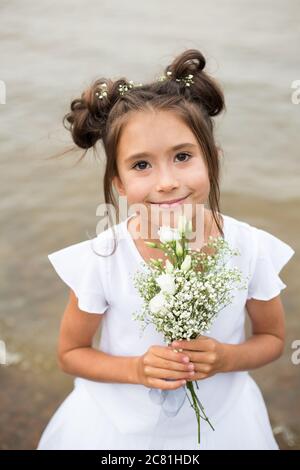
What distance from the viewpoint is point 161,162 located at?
2.17 m

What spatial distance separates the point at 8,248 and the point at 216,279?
9.92 ft

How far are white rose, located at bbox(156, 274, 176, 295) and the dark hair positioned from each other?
60 cm

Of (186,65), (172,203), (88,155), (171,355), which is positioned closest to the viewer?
(171,355)

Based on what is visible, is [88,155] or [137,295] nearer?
[137,295]

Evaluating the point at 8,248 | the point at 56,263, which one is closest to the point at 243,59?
the point at 8,248

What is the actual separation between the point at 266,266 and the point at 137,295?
53 centimetres

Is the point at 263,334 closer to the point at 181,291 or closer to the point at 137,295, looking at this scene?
the point at 137,295

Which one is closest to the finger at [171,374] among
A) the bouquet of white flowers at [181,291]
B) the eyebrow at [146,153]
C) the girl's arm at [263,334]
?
the bouquet of white flowers at [181,291]

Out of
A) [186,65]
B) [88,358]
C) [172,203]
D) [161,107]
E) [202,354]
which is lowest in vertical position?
[88,358]

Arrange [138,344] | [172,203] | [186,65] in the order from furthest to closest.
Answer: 1. [138,344]
2. [186,65]
3. [172,203]

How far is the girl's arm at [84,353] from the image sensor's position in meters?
2.45

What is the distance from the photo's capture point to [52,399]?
3662mm

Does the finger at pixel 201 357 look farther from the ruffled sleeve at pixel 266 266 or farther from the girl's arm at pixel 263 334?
the ruffled sleeve at pixel 266 266

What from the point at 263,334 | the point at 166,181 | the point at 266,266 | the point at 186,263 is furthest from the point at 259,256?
the point at 186,263
